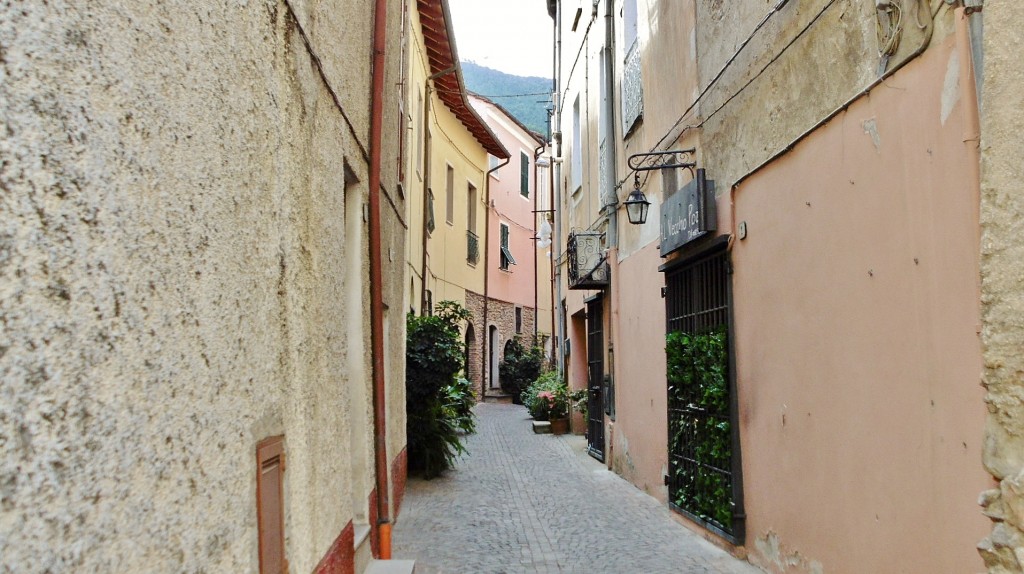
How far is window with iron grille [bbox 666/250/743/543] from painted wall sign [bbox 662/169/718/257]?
0.25m

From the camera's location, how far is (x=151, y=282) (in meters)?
1.99

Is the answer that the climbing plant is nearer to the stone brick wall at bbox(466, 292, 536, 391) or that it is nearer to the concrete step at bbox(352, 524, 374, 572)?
the concrete step at bbox(352, 524, 374, 572)

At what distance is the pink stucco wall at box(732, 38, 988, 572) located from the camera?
3.68 metres

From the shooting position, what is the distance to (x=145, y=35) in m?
1.96

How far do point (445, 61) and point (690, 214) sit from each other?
412 inches

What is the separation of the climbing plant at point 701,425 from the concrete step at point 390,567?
2.66 m

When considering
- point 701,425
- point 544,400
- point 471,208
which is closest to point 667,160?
point 701,425

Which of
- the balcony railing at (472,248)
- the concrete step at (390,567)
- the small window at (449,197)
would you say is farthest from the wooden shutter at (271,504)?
the balcony railing at (472,248)

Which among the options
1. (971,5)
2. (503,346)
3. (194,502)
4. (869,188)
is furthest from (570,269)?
(503,346)

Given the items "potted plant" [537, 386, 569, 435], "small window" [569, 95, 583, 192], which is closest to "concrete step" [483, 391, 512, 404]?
"potted plant" [537, 386, 569, 435]

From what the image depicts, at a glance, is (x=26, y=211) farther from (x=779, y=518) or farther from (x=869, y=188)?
(x=779, y=518)

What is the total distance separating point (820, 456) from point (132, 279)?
14.5 ft

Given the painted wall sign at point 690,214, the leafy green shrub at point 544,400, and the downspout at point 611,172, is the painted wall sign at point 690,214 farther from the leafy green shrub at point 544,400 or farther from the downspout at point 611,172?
the leafy green shrub at point 544,400

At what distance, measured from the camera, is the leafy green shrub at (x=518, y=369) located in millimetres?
26719
